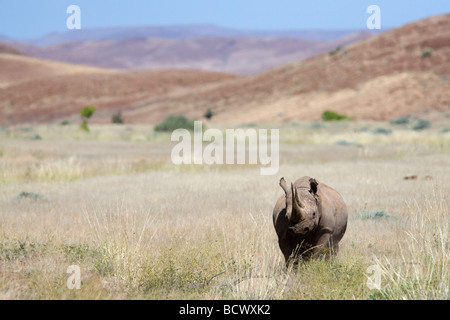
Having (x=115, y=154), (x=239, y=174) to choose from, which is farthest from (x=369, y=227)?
(x=115, y=154)

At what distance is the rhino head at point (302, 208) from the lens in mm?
6535

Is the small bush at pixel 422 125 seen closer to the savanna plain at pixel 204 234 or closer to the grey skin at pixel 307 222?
the savanna plain at pixel 204 234

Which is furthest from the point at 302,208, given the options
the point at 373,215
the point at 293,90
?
the point at 293,90

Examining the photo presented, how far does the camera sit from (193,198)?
13703mm

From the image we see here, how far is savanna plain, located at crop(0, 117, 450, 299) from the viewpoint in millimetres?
6664

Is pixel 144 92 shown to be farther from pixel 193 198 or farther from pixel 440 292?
pixel 440 292

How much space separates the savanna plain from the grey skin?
175 millimetres

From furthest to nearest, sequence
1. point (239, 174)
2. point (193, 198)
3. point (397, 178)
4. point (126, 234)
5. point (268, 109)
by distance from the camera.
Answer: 1. point (268, 109)
2. point (239, 174)
3. point (397, 178)
4. point (193, 198)
5. point (126, 234)

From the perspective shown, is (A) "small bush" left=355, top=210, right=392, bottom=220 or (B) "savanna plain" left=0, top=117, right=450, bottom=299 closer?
(B) "savanna plain" left=0, top=117, right=450, bottom=299

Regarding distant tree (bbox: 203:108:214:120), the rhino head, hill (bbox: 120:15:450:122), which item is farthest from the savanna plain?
distant tree (bbox: 203:108:214:120)

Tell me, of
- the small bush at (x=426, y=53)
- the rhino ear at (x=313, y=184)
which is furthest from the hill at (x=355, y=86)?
the rhino ear at (x=313, y=184)

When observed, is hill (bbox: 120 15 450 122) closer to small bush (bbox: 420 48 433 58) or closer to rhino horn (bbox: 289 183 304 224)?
small bush (bbox: 420 48 433 58)

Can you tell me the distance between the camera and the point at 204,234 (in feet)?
30.9
